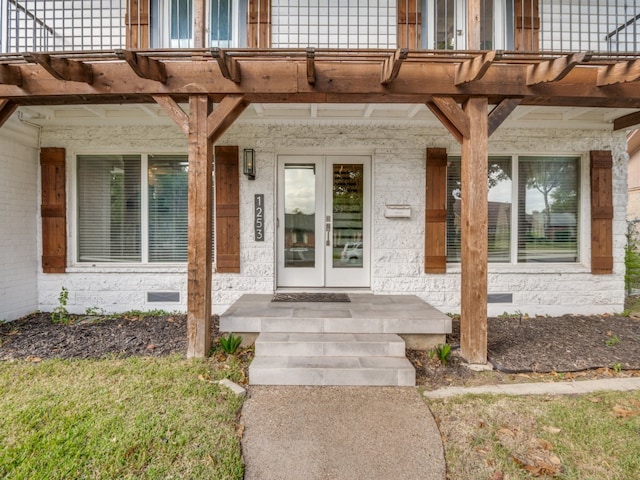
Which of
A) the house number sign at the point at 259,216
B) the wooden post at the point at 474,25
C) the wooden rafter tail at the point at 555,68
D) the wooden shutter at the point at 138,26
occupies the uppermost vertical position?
the wooden shutter at the point at 138,26

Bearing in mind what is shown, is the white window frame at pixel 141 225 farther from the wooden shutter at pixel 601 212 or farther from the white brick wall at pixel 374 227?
the wooden shutter at pixel 601 212

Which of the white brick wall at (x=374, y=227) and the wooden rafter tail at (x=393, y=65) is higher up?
the wooden rafter tail at (x=393, y=65)

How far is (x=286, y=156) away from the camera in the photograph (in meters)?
4.81

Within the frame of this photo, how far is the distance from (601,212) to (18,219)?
800 cm

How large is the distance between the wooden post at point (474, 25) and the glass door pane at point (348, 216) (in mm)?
2083

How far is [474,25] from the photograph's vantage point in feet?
10.2

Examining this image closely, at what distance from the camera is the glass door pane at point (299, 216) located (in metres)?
4.85

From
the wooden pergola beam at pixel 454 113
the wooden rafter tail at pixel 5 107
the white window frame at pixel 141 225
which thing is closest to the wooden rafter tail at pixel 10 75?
the wooden rafter tail at pixel 5 107

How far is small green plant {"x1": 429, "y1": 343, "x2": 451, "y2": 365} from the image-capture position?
313 centimetres

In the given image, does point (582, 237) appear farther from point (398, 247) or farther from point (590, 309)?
point (398, 247)

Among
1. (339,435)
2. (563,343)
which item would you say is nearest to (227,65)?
(339,435)

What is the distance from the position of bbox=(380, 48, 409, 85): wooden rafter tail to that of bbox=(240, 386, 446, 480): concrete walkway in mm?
2694

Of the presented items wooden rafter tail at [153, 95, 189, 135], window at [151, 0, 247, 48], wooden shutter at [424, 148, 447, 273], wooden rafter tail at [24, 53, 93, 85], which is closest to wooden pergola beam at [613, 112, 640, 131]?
wooden shutter at [424, 148, 447, 273]

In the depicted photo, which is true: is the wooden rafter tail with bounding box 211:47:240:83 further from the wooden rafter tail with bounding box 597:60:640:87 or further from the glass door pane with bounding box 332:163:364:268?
the wooden rafter tail with bounding box 597:60:640:87
